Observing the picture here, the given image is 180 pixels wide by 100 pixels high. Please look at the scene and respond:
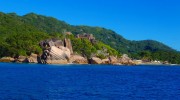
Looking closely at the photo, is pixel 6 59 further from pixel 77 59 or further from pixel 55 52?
pixel 77 59

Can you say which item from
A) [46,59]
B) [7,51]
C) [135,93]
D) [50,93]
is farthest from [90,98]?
[7,51]

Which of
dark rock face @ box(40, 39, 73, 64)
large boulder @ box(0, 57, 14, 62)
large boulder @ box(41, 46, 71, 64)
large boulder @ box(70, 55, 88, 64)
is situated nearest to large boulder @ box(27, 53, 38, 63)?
dark rock face @ box(40, 39, 73, 64)

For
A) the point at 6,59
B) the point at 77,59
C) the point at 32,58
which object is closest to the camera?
the point at 6,59

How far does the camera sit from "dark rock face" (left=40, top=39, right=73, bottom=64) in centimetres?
17125

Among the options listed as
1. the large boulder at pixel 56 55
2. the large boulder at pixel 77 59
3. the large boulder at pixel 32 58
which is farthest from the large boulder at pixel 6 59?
the large boulder at pixel 77 59

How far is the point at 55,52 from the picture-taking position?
566 feet

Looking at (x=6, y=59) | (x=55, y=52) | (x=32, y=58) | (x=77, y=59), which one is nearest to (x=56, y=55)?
(x=55, y=52)

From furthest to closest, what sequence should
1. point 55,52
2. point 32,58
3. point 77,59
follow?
point 77,59
point 32,58
point 55,52

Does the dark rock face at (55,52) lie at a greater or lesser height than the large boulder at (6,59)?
greater

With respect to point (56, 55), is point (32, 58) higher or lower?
lower

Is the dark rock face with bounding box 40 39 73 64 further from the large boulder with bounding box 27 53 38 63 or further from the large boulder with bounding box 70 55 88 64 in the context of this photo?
the large boulder with bounding box 70 55 88 64

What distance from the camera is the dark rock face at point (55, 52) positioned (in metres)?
171

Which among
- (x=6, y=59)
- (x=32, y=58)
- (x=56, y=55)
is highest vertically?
(x=56, y=55)

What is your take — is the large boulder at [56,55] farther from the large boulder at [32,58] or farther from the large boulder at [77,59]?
the large boulder at [77,59]
